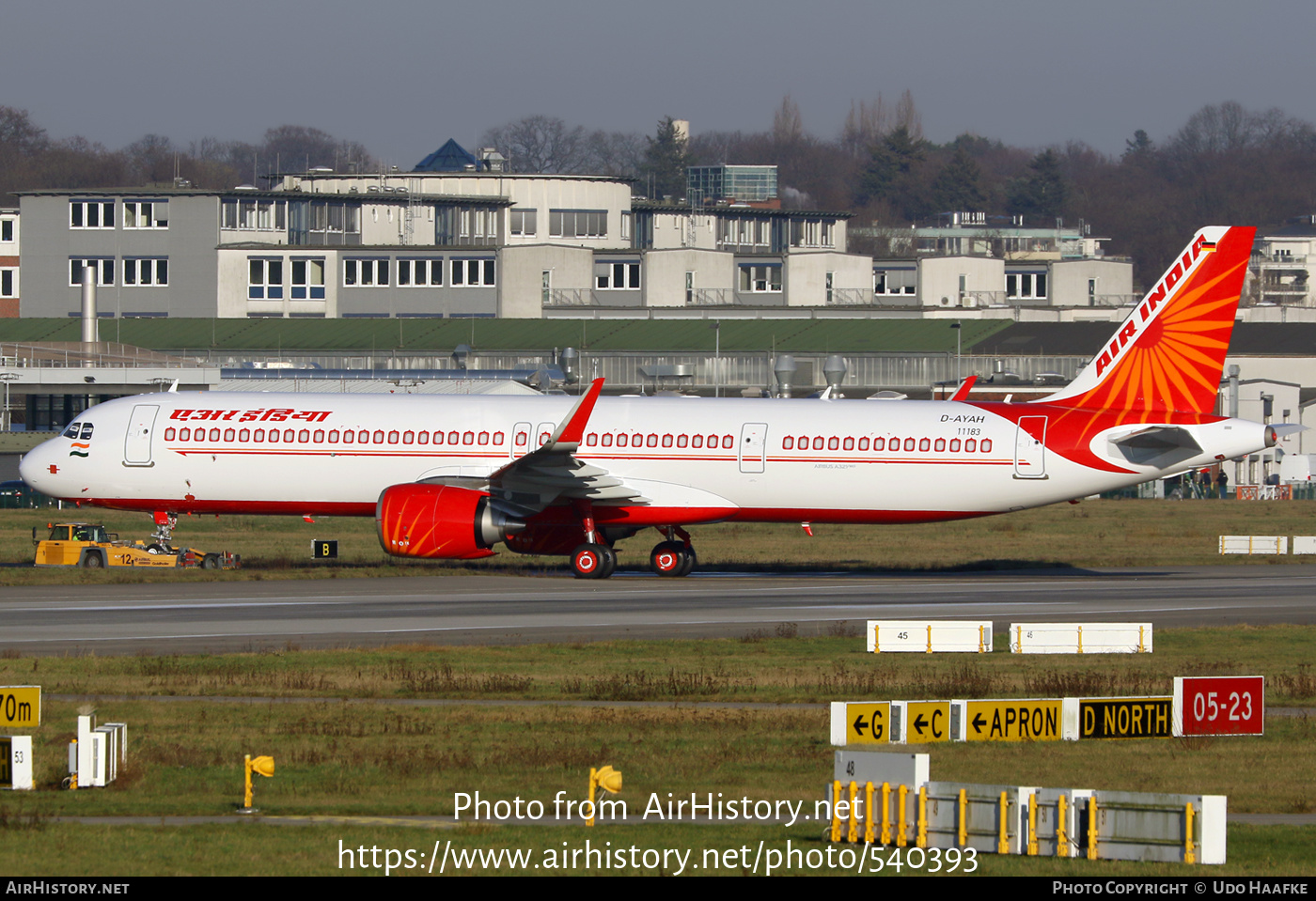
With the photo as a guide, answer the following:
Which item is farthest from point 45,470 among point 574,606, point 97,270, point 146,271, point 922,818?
point 97,270

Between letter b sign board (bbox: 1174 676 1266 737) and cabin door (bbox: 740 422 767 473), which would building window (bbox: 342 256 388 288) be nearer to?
cabin door (bbox: 740 422 767 473)

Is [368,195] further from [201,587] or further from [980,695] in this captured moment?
[980,695]

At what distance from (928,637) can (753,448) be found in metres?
14.2

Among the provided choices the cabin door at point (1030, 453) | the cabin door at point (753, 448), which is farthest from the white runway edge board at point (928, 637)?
the cabin door at point (1030, 453)

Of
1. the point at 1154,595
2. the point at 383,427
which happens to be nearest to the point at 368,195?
the point at 383,427

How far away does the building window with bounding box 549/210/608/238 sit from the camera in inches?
5837

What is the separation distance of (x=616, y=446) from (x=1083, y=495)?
39.9ft

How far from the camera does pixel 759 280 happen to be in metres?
146

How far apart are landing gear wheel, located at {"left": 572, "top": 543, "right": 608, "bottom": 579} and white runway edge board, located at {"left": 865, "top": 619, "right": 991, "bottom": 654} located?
1420 cm

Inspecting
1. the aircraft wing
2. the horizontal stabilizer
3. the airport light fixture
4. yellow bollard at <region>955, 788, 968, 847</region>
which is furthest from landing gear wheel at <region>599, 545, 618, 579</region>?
the airport light fixture

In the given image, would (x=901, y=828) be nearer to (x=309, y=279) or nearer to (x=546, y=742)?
(x=546, y=742)

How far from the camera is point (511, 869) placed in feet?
45.5

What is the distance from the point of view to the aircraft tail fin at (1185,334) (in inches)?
1697

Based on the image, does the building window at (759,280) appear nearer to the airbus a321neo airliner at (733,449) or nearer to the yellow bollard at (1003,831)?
the airbus a321neo airliner at (733,449)
